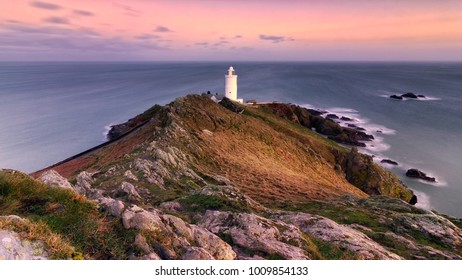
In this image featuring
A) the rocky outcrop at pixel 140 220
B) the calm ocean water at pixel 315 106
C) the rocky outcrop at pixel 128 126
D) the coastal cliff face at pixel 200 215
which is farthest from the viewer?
the rocky outcrop at pixel 128 126

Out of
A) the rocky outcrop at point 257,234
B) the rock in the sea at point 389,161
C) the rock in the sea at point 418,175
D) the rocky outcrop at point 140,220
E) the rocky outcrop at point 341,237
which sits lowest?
the rock in the sea at point 418,175

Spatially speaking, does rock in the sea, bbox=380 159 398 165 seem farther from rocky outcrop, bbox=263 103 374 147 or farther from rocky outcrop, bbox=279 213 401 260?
rocky outcrop, bbox=279 213 401 260

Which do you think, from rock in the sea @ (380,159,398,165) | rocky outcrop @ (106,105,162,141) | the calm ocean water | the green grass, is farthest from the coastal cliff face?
rocky outcrop @ (106,105,162,141)

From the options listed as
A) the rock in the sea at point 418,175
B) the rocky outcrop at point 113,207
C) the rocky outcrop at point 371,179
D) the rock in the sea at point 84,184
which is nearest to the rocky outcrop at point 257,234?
the rocky outcrop at point 113,207

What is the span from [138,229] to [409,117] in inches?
3831

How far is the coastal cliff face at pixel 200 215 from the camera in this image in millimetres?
7980

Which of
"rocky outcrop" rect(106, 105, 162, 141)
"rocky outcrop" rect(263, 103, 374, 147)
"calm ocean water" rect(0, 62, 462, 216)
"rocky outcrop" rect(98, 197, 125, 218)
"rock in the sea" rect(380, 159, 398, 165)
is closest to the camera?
"rocky outcrop" rect(98, 197, 125, 218)

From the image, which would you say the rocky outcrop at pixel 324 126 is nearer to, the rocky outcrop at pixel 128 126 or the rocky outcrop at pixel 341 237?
Result: the rocky outcrop at pixel 128 126

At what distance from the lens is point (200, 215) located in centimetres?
1153

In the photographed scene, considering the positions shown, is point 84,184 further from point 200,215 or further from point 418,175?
point 418,175

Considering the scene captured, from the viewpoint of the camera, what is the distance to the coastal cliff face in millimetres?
7980

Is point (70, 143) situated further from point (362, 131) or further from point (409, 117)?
point (409, 117)

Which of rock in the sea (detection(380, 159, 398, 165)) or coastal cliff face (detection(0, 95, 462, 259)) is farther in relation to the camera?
rock in the sea (detection(380, 159, 398, 165))
